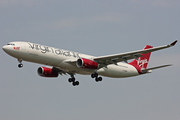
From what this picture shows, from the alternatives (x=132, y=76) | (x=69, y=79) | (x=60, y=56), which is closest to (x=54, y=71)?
(x=69, y=79)

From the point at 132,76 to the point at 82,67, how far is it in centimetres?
1093

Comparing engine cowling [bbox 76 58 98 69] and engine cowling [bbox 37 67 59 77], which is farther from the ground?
engine cowling [bbox 37 67 59 77]

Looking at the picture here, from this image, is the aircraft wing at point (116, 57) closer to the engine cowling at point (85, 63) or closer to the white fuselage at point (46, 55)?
the white fuselage at point (46, 55)

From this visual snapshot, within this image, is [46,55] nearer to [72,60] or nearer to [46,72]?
[72,60]

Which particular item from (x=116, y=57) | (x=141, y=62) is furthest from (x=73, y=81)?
(x=141, y=62)

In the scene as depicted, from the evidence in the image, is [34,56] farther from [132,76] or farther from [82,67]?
[132,76]

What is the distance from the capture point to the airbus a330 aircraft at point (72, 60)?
4225cm

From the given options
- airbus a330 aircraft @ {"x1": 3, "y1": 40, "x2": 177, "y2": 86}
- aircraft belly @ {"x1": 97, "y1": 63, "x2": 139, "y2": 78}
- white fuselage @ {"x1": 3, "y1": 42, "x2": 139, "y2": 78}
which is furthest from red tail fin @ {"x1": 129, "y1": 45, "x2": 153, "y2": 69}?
white fuselage @ {"x1": 3, "y1": 42, "x2": 139, "y2": 78}

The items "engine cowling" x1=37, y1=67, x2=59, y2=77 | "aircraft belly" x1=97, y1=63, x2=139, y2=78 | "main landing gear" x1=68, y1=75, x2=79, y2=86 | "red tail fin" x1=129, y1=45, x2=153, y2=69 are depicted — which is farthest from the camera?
"red tail fin" x1=129, y1=45, x2=153, y2=69

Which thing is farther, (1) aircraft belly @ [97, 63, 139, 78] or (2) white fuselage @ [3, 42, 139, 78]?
(1) aircraft belly @ [97, 63, 139, 78]

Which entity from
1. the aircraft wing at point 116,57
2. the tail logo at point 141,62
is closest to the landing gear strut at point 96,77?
the aircraft wing at point 116,57

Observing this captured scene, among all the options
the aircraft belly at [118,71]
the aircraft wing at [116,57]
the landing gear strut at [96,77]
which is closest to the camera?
the aircraft wing at [116,57]

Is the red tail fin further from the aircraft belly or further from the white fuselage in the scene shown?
the white fuselage

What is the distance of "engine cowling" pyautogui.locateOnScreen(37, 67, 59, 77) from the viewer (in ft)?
163
